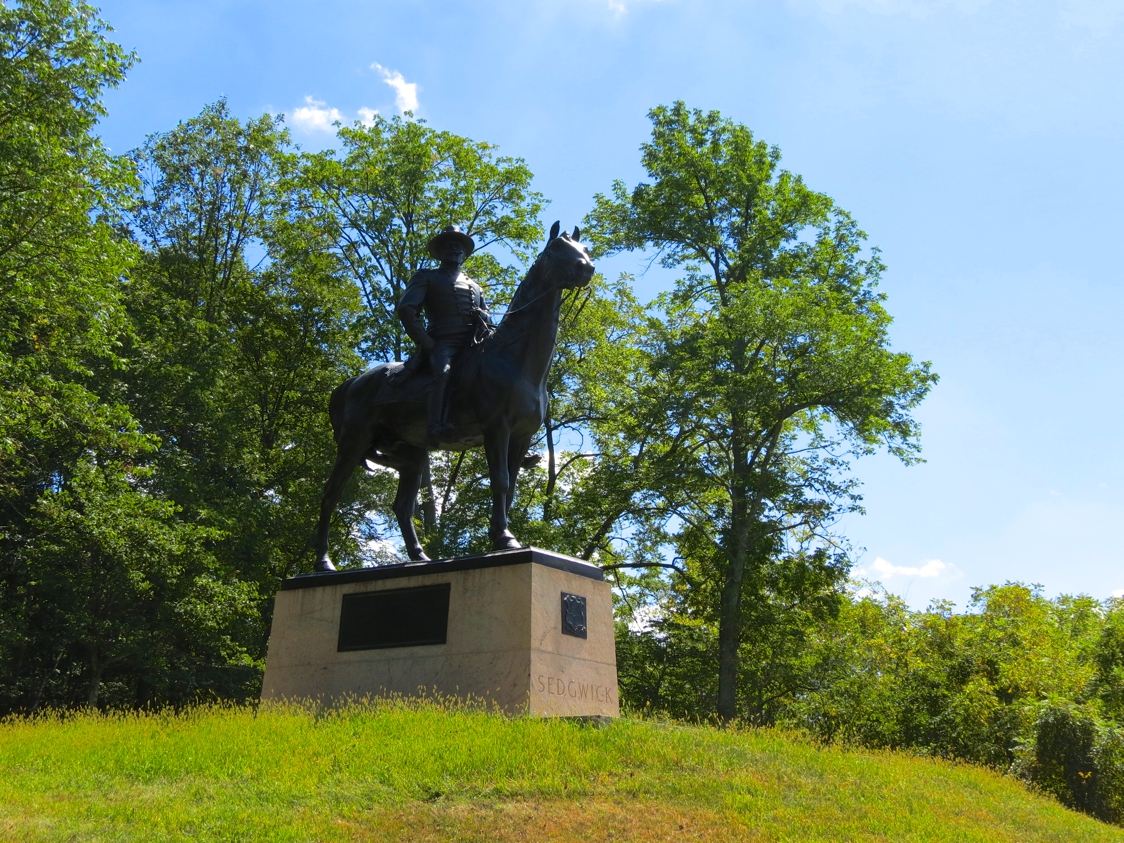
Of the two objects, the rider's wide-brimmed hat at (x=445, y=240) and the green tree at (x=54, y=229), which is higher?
the green tree at (x=54, y=229)

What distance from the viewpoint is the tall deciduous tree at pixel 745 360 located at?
2259 centimetres

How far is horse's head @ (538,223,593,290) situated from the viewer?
10297 millimetres

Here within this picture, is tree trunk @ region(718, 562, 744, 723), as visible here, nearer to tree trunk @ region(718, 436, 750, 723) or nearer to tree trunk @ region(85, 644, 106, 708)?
tree trunk @ region(718, 436, 750, 723)

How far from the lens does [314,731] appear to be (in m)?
8.70

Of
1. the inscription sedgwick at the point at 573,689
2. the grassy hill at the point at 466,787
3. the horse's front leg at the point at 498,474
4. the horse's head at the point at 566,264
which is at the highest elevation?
the horse's head at the point at 566,264

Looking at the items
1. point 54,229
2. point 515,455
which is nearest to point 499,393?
point 515,455

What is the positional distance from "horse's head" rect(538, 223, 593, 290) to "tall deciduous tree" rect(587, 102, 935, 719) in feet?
41.0

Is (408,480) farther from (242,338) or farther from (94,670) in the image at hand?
(242,338)

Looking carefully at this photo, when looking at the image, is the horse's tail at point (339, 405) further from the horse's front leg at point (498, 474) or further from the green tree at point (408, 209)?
the green tree at point (408, 209)

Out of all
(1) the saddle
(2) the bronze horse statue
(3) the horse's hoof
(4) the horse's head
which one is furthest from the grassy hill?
(4) the horse's head

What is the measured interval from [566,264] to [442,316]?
199 cm

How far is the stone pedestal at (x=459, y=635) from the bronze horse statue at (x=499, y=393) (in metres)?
0.64

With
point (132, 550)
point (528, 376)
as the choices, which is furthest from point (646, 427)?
point (528, 376)

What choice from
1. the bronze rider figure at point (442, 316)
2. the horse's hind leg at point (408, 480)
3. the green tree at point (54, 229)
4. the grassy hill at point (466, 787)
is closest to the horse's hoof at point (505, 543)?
the bronze rider figure at point (442, 316)
